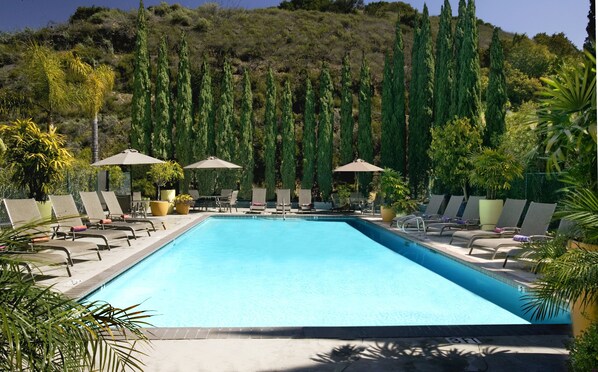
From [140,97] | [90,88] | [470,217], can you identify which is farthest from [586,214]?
[140,97]

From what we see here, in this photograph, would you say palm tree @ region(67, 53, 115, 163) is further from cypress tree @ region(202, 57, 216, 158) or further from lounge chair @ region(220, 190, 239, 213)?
lounge chair @ region(220, 190, 239, 213)

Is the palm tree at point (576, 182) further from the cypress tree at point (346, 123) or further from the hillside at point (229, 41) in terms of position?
the hillside at point (229, 41)

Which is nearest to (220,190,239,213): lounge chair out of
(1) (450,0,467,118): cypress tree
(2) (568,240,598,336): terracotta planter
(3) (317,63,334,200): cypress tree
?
(3) (317,63,334,200): cypress tree

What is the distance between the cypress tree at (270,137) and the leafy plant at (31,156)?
13.0 metres

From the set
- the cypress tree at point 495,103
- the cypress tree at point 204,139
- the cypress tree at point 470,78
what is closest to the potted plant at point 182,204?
the cypress tree at point 204,139

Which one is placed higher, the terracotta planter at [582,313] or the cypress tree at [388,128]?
the cypress tree at [388,128]

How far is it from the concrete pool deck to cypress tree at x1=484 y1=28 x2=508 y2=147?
1149cm

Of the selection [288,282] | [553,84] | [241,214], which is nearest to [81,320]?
[553,84]

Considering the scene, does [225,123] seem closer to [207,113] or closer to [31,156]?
[207,113]

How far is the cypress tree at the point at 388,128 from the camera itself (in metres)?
21.4

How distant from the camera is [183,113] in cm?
2239

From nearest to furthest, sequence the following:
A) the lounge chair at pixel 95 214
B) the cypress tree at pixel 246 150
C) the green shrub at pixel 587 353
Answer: the green shrub at pixel 587 353
the lounge chair at pixel 95 214
the cypress tree at pixel 246 150

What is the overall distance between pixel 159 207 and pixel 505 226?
38.5 feet

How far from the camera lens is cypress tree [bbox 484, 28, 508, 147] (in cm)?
1459
